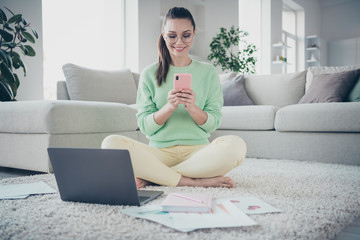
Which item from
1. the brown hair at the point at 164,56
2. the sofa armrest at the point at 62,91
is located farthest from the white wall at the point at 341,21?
the brown hair at the point at 164,56

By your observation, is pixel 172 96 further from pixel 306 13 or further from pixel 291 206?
pixel 306 13

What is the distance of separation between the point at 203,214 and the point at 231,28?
5.18 m

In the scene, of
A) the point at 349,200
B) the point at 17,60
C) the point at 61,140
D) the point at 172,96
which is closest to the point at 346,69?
the point at 349,200

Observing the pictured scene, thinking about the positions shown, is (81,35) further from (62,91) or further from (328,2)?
(328,2)

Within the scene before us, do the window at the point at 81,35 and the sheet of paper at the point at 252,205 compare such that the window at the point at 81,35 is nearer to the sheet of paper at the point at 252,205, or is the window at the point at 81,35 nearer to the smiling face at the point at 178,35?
the smiling face at the point at 178,35

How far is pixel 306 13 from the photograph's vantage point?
8.45 metres

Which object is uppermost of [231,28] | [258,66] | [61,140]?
[231,28]

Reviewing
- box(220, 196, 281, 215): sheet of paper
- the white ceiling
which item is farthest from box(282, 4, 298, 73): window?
box(220, 196, 281, 215): sheet of paper

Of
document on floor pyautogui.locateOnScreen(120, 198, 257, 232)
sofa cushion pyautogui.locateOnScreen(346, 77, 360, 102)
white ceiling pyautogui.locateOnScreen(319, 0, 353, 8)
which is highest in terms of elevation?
white ceiling pyautogui.locateOnScreen(319, 0, 353, 8)

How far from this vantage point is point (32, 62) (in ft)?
11.4

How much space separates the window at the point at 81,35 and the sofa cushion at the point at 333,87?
2828 millimetres

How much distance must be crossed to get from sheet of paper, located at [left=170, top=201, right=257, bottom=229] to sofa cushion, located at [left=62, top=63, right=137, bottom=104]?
226 cm

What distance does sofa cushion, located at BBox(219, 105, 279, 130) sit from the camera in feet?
9.12

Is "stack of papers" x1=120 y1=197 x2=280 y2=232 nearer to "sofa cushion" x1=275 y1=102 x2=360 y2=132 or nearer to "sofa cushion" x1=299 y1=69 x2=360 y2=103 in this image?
"sofa cushion" x1=275 y1=102 x2=360 y2=132
